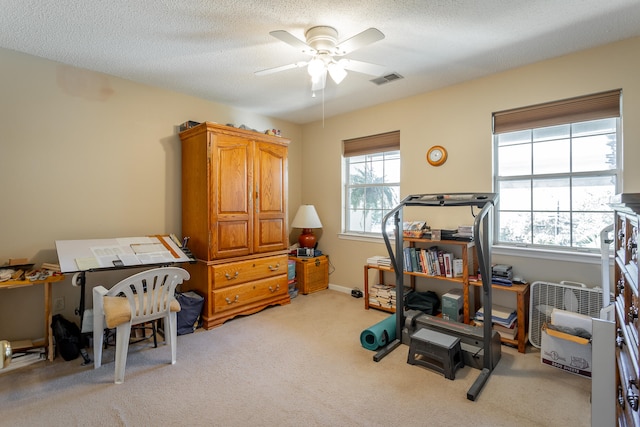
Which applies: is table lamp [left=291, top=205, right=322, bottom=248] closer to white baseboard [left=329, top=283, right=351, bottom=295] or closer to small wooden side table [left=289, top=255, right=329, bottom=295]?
small wooden side table [left=289, top=255, right=329, bottom=295]

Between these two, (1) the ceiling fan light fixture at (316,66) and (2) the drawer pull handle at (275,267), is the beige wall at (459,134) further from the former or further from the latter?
(1) the ceiling fan light fixture at (316,66)

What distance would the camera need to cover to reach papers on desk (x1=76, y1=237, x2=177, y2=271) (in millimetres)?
2595

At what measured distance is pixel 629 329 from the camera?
3.86ft

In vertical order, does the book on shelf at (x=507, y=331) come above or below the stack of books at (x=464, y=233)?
below

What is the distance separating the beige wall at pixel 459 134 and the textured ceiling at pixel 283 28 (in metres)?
0.16

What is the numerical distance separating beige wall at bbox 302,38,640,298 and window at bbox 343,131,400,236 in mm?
134

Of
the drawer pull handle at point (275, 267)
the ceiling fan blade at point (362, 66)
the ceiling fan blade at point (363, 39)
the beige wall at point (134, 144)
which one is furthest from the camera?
the drawer pull handle at point (275, 267)

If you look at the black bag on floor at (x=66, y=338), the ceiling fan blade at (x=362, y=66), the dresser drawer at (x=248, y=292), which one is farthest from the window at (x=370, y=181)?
the black bag on floor at (x=66, y=338)

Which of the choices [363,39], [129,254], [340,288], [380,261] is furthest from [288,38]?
[340,288]

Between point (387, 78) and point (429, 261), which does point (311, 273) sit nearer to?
point (429, 261)

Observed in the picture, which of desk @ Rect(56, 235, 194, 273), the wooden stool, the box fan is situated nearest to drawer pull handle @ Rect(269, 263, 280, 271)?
desk @ Rect(56, 235, 194, 273)

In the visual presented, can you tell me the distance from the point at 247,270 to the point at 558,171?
11.1ft

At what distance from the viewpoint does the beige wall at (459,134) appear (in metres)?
2.54

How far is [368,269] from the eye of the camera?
407 centimetres
